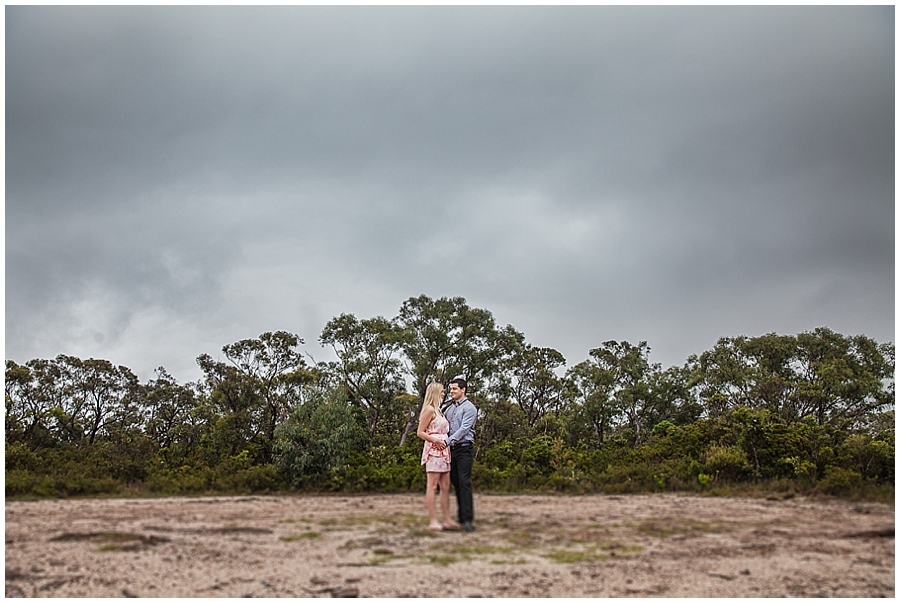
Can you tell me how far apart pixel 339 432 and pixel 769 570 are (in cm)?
950

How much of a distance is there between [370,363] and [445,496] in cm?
1745

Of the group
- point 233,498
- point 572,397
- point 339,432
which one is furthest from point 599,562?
point 572,397

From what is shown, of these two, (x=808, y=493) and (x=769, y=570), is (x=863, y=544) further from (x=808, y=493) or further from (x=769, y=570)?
(x=808, y=493)

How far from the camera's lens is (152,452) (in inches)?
748

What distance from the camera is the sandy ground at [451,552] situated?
16.5 ft

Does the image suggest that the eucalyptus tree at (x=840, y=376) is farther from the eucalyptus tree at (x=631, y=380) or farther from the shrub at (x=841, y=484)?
the shrub at (x=841, y=484)

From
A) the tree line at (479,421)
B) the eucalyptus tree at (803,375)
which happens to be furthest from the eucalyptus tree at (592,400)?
the eucalyptus tree at (803,375)

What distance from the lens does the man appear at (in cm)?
698

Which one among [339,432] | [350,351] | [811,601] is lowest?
[811,601]

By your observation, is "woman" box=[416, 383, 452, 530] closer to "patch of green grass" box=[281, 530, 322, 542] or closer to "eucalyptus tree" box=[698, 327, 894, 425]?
"patch of green grass" box=[281, 530, 322, 542]

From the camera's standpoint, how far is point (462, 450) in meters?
7.20

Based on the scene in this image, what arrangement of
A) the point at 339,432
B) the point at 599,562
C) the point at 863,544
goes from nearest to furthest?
the point at 599,562, the point at 863,544, the point at 339,432

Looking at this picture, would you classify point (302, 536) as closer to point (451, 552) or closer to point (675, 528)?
point (451, 552)

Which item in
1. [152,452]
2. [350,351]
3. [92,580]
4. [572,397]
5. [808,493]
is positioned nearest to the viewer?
[92,580]
